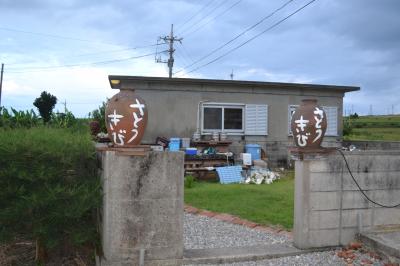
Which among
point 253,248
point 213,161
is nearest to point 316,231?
point 253,248

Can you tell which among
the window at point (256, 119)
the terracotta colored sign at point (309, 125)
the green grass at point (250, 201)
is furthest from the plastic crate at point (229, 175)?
the terracotta colored sign at point (309, 125)

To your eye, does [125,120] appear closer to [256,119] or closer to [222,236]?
[222,236]

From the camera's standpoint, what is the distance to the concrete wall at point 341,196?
5.38 meters

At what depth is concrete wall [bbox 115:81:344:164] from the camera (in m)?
13.6

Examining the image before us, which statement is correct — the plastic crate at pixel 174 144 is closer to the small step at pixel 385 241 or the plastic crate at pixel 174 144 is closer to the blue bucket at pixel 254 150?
the blue bucket at pixel 254 150

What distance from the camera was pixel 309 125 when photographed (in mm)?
5383

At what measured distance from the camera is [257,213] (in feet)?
24.5

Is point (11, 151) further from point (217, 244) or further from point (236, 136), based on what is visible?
point (236, 136)

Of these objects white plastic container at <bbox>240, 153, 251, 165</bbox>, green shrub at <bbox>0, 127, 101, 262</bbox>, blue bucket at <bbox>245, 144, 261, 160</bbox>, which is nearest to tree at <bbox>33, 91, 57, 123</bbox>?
blue bucket at <bbox>245, 144, 261, 160</bbox>

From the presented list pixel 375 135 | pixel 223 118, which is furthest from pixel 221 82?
pixel 375 135

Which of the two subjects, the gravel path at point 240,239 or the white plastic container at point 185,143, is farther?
the white plastic container at point 185,143

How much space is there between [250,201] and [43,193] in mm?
4909

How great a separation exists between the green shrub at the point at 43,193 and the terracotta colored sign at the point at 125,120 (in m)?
0.54

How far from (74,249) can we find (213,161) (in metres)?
7.82
